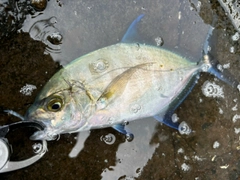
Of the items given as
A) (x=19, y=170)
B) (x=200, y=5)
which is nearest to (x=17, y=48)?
(x=19, y=170)

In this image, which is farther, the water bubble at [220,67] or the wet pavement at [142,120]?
the water bubble at [220,67]

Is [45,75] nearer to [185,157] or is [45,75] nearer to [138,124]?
[138,124]

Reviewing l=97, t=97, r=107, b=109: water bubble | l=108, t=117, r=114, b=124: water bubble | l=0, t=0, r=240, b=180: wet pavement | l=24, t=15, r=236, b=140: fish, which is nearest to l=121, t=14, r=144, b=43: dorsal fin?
l=24, t=15, r=236, b=140: fish

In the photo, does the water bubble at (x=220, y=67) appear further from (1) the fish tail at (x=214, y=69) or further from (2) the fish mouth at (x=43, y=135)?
(2) the fish mouth at (x=43, y=135)

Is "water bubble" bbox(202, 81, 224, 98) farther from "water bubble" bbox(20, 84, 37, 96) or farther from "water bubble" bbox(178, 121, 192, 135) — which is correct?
"water bubble" bbox(20, 84, 37, 96)

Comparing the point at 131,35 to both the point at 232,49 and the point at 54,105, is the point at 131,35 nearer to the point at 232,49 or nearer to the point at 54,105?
the point at 54,105

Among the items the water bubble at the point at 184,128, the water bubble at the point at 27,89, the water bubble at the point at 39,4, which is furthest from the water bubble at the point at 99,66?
the water bubble at the point at 184,128

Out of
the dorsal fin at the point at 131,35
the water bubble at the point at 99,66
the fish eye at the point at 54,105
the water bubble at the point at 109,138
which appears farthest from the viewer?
the water bubble at the point at 109,138
